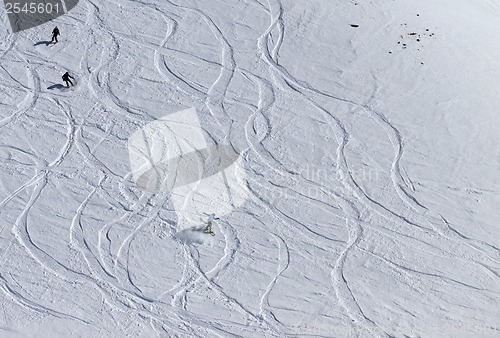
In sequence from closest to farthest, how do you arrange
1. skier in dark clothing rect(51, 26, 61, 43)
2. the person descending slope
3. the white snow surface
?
the white snow surface, the person descending slope, skier in dark clothing rect(51, 26, 61, 43)

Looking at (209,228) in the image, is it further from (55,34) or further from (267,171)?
(55,34)

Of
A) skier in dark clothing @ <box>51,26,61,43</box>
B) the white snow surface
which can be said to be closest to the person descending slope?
the white snow surface

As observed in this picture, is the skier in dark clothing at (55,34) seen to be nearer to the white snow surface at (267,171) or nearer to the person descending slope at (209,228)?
the white snow surface at (267,171)

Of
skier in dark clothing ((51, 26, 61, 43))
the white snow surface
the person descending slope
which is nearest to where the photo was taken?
the white snow surface

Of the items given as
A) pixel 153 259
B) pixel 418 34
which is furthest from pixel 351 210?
pixel 418 34

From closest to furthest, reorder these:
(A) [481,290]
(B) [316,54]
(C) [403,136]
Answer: (A) [481,290], (C) [403,136], (B) [316,54]

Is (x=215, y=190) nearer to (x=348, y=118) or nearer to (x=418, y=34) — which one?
(x=348, y=118)

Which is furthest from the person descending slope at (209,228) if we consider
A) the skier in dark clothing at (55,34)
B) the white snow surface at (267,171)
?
the skier in dark clothing at (55,34)

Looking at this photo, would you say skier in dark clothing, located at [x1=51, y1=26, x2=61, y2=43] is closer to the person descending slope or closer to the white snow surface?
the white snow surface
